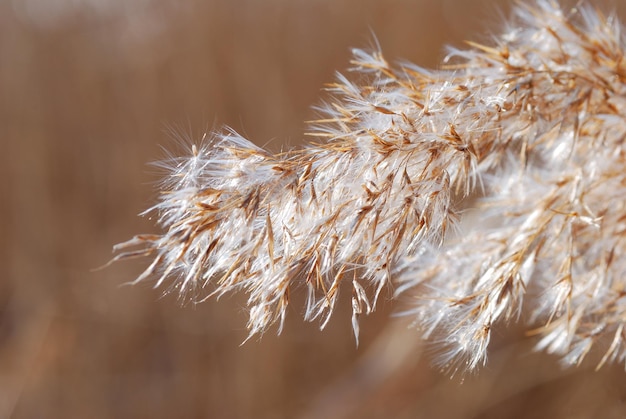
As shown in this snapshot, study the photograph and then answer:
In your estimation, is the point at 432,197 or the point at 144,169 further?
the point at 144,169

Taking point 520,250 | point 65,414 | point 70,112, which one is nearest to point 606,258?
point 520,250

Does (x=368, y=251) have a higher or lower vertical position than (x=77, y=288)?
lower

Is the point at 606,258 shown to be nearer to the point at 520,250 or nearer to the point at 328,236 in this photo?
the point at 520,250

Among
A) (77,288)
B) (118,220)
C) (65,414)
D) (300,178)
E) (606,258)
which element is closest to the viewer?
(300,178)

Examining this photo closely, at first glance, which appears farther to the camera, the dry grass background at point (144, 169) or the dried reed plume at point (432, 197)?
the dry grass background at point (144, 169)

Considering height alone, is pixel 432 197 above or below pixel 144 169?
below
